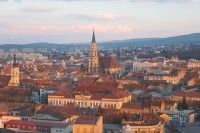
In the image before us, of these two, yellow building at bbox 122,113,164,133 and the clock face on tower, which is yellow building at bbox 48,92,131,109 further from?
the clock face on tower

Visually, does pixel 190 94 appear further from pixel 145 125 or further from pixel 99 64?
pixel 99 64

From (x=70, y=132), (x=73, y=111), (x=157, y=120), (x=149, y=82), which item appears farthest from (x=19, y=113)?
(x=149, y=82)

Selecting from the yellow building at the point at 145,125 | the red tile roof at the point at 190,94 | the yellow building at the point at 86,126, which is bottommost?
the red tile roof at the point at 190,94

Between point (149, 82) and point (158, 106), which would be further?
point (149, 82)

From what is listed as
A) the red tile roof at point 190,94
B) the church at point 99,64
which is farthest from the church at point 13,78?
the church at point 99,64

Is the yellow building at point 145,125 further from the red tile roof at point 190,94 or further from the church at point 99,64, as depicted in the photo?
the church at point 99,64

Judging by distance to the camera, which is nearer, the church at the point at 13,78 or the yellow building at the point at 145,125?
the yellow building at the point at 145,125

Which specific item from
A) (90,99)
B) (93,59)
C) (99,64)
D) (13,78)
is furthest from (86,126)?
(99,64)

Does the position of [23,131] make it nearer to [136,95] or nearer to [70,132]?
[70,132]
